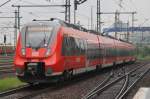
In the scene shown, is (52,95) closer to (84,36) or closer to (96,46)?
(84,36)

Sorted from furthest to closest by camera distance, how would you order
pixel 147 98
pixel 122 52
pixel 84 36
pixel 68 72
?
1. pixel 122 52
2. pixel 84 36
3. pixel 68 72
4. pixel 147 98

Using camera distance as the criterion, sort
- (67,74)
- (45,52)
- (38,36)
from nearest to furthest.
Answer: (45,52)
(38,36)
(67,74)

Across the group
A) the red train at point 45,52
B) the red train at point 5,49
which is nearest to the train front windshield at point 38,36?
the red train at point 45,52

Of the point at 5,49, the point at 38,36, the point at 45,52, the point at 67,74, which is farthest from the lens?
the point at 5,49

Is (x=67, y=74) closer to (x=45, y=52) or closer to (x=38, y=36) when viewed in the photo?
(x=45, y=52)

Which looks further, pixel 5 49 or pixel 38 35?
pixel 5 49

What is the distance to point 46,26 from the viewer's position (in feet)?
74.4

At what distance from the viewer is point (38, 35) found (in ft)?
73.2

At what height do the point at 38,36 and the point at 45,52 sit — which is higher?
the point at 38,36

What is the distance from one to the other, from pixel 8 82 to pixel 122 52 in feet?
94.9

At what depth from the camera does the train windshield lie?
866 inches

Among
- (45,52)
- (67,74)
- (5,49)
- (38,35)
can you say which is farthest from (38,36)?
(5,49)

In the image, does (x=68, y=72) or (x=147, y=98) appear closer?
(x=147, y=98)

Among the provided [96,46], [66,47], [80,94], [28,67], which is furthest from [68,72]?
[96,46]
